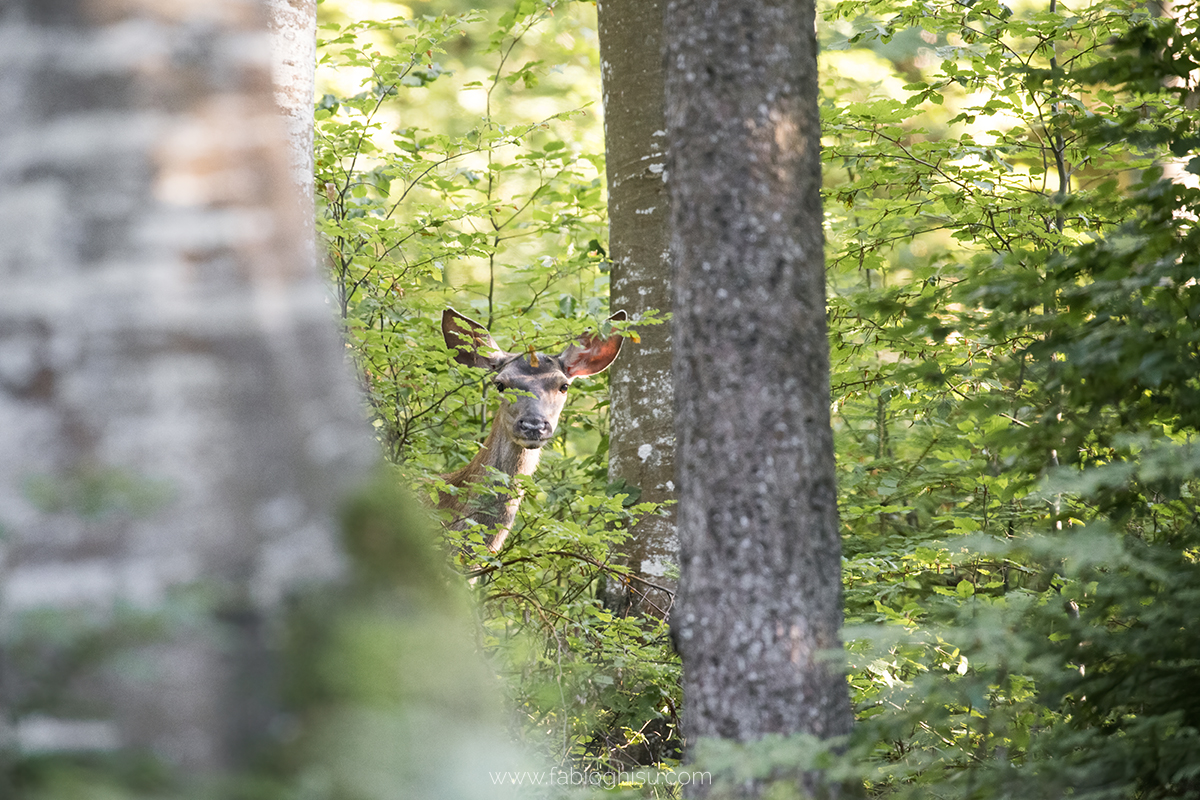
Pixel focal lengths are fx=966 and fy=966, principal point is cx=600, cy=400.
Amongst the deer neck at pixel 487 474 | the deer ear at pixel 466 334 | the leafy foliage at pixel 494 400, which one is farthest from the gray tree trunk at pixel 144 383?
the deer neck at pixel 487 474

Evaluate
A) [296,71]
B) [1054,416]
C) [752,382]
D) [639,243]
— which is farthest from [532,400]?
[1054,416]

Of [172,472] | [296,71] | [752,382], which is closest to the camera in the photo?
[172,472]

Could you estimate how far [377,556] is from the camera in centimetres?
162

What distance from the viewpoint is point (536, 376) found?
20.6 feet

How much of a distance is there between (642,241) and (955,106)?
7.57 meters

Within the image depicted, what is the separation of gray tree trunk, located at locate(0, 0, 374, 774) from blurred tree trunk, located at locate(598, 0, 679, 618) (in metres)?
4.45

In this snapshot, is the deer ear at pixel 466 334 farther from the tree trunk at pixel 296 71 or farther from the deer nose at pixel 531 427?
the tree trunk at pixel 296 71

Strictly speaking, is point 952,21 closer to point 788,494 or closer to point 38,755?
point 788,494

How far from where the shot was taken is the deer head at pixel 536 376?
19.6 ft

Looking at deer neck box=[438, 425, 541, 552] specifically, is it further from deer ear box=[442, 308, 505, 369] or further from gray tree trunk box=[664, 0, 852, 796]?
gray tree trunk box=[664, 0, 852, 796]

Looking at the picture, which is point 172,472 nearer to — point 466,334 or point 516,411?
point 466,334

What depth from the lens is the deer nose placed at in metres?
5.98

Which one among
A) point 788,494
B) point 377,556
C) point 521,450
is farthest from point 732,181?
point 521,450

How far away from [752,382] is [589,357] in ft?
11.8
